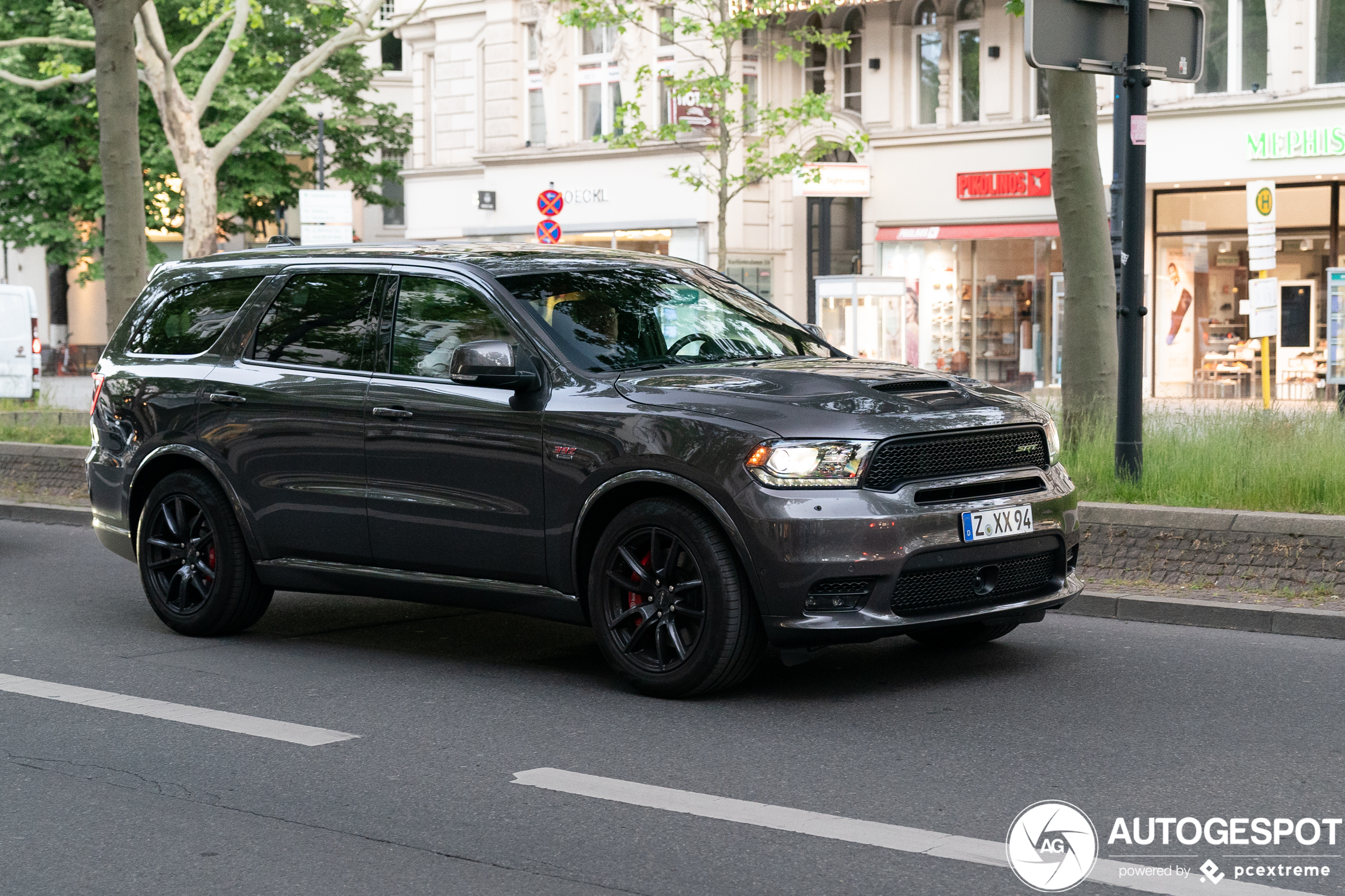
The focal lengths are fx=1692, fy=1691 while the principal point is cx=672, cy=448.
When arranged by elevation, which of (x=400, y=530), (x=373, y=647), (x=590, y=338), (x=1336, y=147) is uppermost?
(x=1336, y=147)

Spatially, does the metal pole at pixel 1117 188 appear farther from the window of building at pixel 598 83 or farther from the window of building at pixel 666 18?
the window of building at pixel 598 83

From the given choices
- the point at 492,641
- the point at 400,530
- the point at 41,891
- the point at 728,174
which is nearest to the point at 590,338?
the point at 400,530

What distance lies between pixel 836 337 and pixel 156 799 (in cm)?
2558

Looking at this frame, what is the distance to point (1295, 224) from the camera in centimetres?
2827

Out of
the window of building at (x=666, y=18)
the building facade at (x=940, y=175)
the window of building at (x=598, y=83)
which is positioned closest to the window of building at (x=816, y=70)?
the building facade at (x=940, y=175)

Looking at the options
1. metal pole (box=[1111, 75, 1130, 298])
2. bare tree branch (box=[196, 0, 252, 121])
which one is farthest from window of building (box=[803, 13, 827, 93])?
metal pole (box=[1111, 75, 1130, 298])

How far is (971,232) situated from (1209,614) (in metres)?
24.0

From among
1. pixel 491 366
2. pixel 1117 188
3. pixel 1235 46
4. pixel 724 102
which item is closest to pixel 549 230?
pixel 724 102

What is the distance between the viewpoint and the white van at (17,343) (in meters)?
24.6

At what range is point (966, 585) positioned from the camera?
645cm

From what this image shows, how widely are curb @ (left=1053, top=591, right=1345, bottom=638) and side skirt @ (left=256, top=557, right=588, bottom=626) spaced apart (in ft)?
9.52

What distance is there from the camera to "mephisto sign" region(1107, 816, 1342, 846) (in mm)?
4633

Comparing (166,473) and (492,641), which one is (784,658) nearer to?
(492,641)

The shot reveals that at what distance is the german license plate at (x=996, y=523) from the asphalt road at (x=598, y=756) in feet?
2.14
